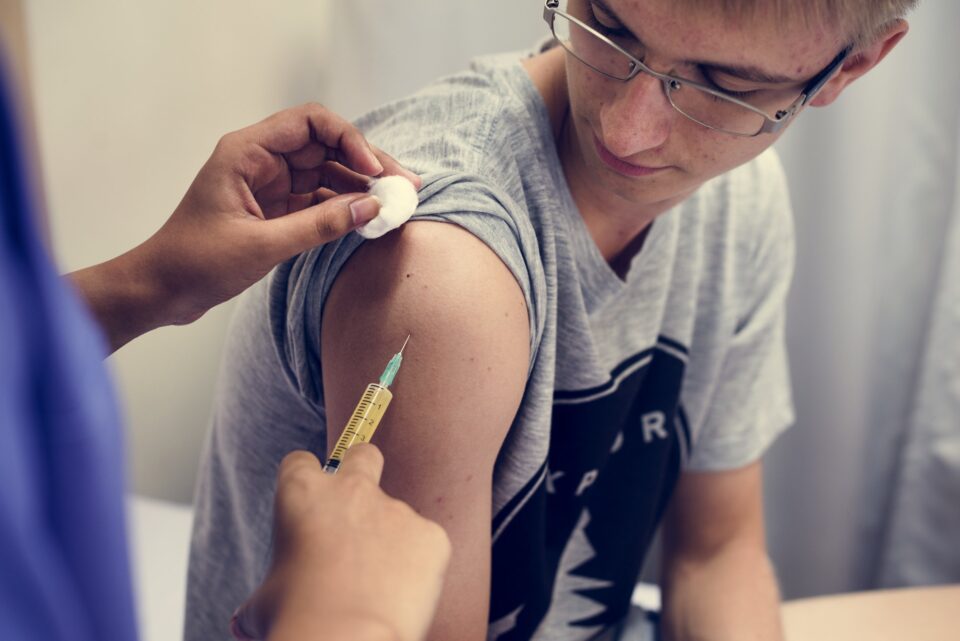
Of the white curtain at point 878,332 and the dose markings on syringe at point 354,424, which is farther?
the white curtain at point 878,332

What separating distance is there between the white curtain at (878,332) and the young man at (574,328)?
0.43 metres

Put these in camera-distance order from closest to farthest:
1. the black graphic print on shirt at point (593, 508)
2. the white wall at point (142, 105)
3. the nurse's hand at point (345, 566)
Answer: the nurse's hand at point (345, 566) → the black graphic print on shirt at point (593, 508) → the white wall at point (142, 105)

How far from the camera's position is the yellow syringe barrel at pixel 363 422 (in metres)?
0.70

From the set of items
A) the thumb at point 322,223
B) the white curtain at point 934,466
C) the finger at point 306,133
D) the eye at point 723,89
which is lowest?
the white curtain at point 934,466

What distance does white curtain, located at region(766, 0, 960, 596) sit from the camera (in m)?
1.52

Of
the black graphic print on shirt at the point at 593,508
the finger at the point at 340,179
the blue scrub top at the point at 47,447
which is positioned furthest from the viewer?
the black graphic print on shirt at the point at 593,508

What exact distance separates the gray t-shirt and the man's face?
0.08 metres

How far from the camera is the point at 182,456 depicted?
68.6 inches

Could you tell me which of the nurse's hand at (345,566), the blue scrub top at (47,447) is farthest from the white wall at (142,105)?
the blue scrub top at (47,447)

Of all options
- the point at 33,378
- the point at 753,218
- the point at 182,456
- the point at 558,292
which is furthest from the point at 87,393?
the point at 182,456

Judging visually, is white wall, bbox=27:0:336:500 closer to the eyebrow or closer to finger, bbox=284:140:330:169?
finger, bbox=284:140:330:169

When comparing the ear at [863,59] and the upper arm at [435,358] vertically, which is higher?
the ear at [863,59]

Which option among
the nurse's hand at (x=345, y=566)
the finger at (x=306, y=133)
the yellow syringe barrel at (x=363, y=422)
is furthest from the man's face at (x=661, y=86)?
the nurse's hand at (x=345, y=566)

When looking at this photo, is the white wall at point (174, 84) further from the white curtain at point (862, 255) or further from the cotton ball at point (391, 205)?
the cotton ball at point (391, 205)
